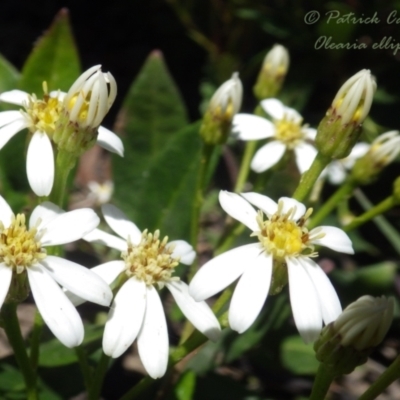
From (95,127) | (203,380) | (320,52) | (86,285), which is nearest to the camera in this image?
(86,285)

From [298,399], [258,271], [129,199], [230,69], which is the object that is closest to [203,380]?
[298,399]

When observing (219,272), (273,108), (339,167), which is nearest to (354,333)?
(219,272)

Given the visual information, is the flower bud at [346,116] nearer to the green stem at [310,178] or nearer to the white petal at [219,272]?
the green stem at [310,178]

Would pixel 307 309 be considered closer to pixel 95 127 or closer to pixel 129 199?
pixel 95 127

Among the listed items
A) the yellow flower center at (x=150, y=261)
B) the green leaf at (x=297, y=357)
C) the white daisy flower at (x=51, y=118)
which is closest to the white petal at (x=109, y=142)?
the white daisy flower at (x=51, y=118)

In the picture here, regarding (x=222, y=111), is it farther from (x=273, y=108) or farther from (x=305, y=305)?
(x=305, y=305)

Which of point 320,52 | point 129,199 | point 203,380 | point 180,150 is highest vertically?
point 320,52

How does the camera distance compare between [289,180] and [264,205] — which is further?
[289,180]
